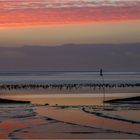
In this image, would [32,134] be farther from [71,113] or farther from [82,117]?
[71,113]

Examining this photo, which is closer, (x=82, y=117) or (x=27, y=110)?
(x=82, y=117)

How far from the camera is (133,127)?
20328 mm

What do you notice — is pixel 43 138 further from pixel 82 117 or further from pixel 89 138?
pixel 82 117

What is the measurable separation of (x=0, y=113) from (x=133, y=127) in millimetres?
7729

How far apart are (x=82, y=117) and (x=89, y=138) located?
6.03 metres

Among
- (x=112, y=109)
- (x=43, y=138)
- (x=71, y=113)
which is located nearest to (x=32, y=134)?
(x=43, y=138)

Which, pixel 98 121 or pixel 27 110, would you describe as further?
pixel 27 110

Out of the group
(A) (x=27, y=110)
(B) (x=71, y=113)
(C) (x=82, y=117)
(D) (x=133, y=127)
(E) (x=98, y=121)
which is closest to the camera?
(D) (x=133, y=127)

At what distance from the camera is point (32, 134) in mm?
18422

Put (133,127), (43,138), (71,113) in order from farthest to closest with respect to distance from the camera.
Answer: (71,113), (133,127), (43,138)

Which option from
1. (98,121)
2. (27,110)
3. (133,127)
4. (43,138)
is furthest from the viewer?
(27,110)

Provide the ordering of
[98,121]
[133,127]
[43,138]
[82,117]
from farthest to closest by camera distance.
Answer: [82,117], [98,121], [133,127], [43,138]

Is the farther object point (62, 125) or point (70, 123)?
point (70, 123)

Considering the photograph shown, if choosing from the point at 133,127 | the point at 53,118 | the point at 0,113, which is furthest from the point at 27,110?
the point at 133,127
